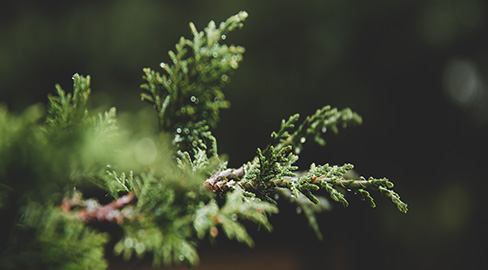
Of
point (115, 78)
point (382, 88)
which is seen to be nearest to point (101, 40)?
point (115, 78)

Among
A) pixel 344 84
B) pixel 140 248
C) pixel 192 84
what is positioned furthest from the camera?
pixel 344 84

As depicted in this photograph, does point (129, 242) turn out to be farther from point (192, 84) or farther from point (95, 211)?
point (192, 84)

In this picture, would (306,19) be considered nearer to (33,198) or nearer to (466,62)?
(466,62)

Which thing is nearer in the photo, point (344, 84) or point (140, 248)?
point (140, 248)

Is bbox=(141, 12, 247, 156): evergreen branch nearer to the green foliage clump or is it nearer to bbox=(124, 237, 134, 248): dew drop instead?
the green foliage clump

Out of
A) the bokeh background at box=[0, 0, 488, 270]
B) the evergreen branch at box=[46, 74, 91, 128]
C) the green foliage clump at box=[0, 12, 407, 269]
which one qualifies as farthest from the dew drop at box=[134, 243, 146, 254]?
the bokeh background at box=[0, 0, 488, 270]

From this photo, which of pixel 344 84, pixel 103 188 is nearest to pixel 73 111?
pixel 103 188

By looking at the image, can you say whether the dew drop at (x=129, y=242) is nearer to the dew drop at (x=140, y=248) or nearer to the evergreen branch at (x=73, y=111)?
the dew drop at (x=140, y=248)

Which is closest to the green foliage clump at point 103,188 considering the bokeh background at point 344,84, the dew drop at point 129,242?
the dew drop at point 129,242
